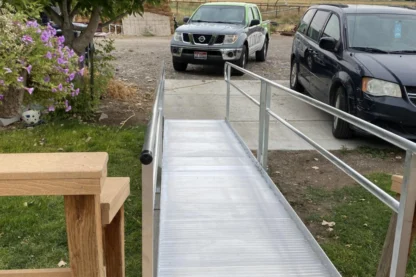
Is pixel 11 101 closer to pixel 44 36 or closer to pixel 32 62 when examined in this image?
pixel 44 36

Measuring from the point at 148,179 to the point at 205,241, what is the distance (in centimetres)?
147

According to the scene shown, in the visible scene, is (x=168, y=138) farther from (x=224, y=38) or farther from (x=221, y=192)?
(x=224, y=38)

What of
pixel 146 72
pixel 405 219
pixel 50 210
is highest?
pixel 405 219

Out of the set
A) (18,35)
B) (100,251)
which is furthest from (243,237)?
(18,35)

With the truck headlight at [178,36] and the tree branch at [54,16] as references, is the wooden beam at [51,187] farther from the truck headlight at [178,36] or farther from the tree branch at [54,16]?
the truck headlight at [178,36]

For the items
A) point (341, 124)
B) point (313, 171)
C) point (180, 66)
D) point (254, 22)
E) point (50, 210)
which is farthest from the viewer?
point (254, 22)

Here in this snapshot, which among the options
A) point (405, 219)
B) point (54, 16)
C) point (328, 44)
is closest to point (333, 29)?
point (328, 44)

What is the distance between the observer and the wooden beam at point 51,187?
55.7 inches

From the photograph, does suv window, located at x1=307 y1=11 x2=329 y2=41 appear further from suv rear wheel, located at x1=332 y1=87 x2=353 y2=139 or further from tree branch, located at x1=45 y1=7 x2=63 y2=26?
tree branch, located at x1=45 y1=7 x2=63 y2=26

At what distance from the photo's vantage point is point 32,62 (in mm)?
3984

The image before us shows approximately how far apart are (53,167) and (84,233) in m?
0.24

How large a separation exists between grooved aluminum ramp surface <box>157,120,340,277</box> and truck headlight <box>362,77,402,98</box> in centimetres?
195

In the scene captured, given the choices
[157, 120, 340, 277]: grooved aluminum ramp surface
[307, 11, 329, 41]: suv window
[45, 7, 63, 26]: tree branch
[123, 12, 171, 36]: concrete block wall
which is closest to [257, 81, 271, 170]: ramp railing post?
[157, 120, 340, 277]: grooved aluminum ramp surface

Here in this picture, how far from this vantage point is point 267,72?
12.9 metres
